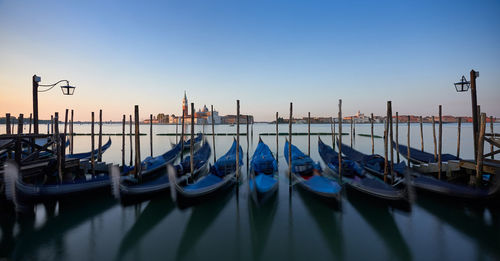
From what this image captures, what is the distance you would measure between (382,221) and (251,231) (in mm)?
3973

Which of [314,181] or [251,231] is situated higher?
[314,181]

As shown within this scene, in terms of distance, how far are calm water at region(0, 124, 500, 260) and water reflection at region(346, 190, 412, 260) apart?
3 centimetres

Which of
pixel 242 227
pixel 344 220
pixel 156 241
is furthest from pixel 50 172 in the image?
pixel 344 220

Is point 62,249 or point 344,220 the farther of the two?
point 344,220

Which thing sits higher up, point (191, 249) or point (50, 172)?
point (50, 172)

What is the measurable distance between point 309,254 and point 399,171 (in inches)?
265

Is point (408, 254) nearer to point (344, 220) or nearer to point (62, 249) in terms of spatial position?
point (344, 220)

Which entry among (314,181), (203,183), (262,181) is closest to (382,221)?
(314,181)

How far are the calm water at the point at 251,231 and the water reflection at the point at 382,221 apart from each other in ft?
0.08

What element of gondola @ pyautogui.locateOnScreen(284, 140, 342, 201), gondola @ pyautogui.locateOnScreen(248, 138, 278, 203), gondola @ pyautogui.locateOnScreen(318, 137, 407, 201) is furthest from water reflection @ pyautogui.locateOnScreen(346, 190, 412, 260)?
gondola @ pyautogui.locateOnScreen(248, 138, 278, 203)

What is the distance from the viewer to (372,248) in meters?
4.77

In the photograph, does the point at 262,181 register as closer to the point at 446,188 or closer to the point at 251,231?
the point at 251,231

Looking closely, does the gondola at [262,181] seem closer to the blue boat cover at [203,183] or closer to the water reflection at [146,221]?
the blue boat cover at [203,183]

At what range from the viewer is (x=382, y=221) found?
5.95m
